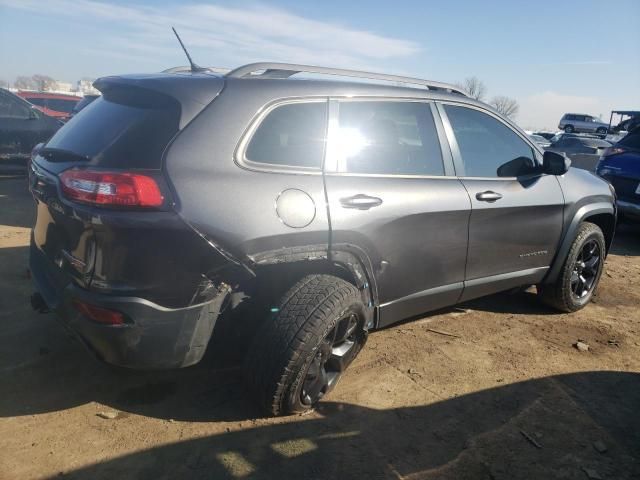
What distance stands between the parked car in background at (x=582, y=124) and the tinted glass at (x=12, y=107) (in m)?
44.8

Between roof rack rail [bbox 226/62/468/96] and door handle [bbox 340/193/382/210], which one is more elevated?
roof rack rail [bbox 226/62/468/96]

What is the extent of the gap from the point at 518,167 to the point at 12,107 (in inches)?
333

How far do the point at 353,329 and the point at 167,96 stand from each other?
5.31 ft

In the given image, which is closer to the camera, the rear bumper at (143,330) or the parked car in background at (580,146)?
the rear bumper at (143,330)

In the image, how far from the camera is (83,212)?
7.42ft

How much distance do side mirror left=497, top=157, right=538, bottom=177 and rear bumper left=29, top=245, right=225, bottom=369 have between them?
2.39 m

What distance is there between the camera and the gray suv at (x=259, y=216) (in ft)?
7.42

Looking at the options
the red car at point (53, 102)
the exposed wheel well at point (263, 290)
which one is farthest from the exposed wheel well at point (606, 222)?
the red car at point (53, 102)

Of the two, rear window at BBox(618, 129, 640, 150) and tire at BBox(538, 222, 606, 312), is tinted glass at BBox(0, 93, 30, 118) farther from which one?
rear window at BBox(618, 129, 640, 150)

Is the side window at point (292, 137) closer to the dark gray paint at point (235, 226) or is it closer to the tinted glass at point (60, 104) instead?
the dark gray paint at point (235, 226)

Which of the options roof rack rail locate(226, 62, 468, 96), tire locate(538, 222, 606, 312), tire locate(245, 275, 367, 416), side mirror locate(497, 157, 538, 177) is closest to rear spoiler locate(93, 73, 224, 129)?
roof rack rail locate(226, 62, 468, 96)

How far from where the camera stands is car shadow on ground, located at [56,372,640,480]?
7.61ft

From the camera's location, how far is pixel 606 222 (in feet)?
15.3

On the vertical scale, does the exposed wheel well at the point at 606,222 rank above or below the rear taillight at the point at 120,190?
below
